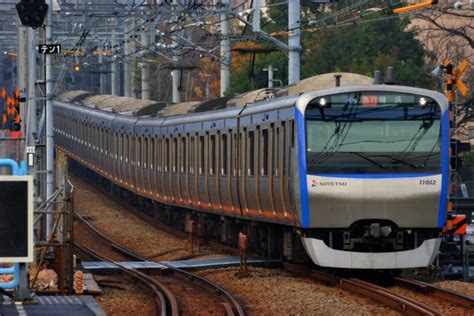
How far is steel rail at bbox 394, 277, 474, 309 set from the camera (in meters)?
15.9

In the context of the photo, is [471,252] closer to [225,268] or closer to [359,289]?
[225,268]

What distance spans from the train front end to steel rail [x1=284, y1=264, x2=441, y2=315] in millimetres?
448

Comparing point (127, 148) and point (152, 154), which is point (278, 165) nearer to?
point (152, 154)

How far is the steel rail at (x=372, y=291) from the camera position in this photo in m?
15.2

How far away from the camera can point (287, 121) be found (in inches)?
768

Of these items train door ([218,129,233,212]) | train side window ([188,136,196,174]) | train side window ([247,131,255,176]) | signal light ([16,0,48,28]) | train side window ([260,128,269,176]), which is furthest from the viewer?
train side window ([188,136,196,174])

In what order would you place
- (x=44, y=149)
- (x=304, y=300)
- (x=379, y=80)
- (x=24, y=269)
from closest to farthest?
(x=24, y=269), (x=304, y=300), (x=379, y=80), (x=44, y=149)

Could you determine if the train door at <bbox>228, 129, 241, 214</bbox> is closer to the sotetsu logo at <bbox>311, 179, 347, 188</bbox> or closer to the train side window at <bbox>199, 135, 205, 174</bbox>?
the train side window at <bbox>199, 135, 205, 174</bbox>

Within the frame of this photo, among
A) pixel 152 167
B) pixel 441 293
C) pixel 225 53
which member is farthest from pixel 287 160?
pixel 225 53

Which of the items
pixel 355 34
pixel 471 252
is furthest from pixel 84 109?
pixel 471 252

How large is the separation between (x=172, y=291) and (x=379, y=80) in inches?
172

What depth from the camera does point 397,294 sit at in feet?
55.1

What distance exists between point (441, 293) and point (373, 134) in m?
2.77

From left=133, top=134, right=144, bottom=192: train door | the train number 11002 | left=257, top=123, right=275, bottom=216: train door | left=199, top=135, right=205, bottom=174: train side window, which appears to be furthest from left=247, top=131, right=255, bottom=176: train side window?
left=133, top=134, right=144, bottom=192: train door
